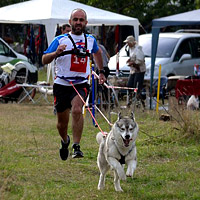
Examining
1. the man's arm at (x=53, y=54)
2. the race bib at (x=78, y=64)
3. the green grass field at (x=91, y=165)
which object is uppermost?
the man's arm at (x=53, y=54)

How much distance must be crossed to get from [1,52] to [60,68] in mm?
11692

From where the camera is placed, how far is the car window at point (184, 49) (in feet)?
60.5

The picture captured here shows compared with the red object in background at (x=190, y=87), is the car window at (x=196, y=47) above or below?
above

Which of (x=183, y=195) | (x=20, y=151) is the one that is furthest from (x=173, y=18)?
(x=183, y=195)

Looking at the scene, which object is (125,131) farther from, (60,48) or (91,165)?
(91,165)

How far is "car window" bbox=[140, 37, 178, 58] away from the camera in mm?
18219

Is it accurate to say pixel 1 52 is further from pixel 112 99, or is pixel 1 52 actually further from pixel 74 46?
pixel 74 46

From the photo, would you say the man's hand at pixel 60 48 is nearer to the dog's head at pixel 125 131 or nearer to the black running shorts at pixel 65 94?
the black running shorts at pixel 65 94

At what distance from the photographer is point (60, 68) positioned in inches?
295

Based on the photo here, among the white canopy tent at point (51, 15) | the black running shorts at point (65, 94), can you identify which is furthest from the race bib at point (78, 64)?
the white canopy tent at point (51, 15)

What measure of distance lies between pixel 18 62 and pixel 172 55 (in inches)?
191

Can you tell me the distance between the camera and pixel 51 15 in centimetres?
1722

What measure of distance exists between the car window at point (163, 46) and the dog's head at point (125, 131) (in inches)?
467

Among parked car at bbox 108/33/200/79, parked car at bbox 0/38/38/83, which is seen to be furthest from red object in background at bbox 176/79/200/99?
parked car at bbox 0/38/38/83
